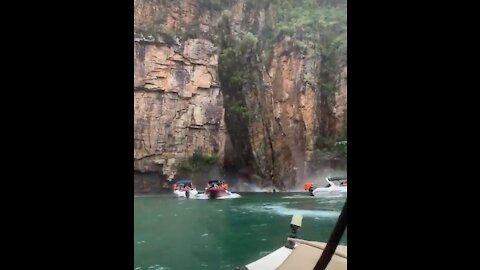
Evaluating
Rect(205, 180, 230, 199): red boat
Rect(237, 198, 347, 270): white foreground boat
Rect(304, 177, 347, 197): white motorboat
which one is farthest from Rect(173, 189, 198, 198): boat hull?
Rect(237, 198, 347, 270): white foreground boat

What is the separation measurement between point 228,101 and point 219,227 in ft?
17.9

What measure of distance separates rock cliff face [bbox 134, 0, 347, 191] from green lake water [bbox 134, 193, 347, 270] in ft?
4.34

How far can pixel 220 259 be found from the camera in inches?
431

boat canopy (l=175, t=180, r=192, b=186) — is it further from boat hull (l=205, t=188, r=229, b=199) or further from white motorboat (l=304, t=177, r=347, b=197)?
white motorboat (l=304, t=177, r=347, b=197)

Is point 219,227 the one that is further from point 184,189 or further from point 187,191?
point 184,189

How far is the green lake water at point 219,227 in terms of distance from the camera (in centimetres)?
1103

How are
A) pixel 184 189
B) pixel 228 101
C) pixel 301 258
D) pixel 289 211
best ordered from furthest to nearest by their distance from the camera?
pixel 228 101
pixel 184 189
pixel 289 211
pixel 301 258

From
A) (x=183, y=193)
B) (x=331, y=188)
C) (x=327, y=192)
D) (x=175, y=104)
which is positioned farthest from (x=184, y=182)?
(x=331, y=188)

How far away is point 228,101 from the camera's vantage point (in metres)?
16.9

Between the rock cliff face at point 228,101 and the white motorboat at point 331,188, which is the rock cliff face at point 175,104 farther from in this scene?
the white motorboat at point 331,188

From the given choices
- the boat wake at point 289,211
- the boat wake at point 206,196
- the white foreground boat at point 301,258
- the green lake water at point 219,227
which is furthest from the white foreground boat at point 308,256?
the boat wake at point 206,196
